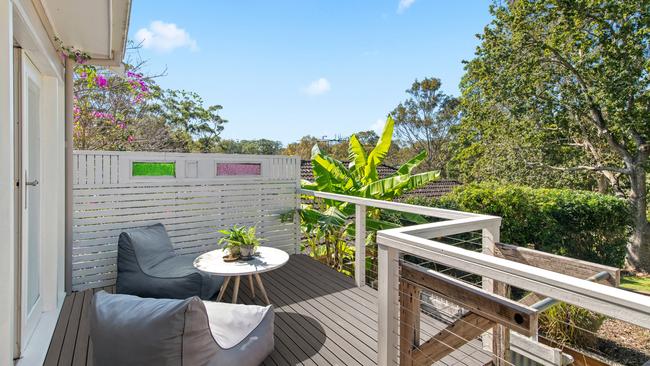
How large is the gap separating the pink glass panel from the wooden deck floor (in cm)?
158

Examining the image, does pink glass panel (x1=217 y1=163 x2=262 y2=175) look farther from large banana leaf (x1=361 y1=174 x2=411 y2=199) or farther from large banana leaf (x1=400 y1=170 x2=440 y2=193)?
large banana leaf (x1=400 y1=170 x2=440 y2=193)

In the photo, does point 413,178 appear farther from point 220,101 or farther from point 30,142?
point 220,101

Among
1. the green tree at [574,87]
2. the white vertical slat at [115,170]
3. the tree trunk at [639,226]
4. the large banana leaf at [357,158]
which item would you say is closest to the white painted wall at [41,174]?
the white vertical slat at [115,170]

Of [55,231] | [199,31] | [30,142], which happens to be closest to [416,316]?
[30,142]

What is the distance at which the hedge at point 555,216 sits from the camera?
7586 millimetres

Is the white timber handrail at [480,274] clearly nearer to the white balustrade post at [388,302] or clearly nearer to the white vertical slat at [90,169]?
the white balustrade post at [388,302]

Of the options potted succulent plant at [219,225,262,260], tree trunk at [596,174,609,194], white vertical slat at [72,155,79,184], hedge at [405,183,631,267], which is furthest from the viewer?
tree trunk at [596,174,609,194]

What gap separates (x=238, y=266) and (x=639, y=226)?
42.3ft

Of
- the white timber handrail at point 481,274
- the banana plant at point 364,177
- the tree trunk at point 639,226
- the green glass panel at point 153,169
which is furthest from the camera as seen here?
the tree trunk at point 639,226

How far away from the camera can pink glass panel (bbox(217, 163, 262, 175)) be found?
4.87 m

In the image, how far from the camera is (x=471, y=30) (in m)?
11.6

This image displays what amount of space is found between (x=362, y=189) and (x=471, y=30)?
9.18m

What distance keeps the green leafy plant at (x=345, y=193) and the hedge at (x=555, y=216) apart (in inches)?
56.6

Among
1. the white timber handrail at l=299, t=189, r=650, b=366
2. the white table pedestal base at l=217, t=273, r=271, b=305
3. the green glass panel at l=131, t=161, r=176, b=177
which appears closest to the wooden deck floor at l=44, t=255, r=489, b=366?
the white table pedestal base at l=217, t=273, r=271, b=305
